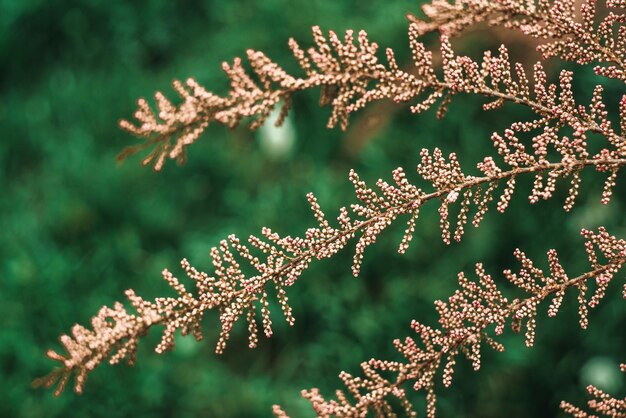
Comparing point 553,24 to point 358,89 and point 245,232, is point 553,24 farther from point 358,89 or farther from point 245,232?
point 245,232

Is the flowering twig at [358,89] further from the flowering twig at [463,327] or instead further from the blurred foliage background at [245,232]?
the blurred foliage background at [245,232]

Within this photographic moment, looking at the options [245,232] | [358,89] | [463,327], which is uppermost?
[245,232]

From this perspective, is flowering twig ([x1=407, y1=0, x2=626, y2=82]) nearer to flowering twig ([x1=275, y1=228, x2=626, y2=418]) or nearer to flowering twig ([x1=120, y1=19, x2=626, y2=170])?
flowering twig ([x1=120, y1=19, x2=626, y2=170])

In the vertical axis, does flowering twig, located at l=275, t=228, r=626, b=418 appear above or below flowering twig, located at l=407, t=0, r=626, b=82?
below

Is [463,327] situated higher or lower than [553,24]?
lower

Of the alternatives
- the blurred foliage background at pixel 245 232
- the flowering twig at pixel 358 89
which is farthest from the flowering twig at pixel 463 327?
the blurred foliage background at pixel 245 232

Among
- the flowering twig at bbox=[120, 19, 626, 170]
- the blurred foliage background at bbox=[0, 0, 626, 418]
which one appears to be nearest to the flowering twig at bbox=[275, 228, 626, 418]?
the flowering twig at bbox=[120, 19, 626, 170]

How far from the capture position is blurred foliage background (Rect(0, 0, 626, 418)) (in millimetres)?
1968

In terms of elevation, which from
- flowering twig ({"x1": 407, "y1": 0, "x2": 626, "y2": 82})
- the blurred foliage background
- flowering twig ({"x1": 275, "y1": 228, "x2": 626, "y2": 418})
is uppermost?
the blurred foliage background

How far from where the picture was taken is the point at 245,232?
228 centimetres

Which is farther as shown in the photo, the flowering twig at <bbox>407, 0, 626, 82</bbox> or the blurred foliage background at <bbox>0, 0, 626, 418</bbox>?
the blurred foliage background at <bbox>0, 0, 626, 418</bbox>

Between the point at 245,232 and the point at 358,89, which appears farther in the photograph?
the point at 245,232

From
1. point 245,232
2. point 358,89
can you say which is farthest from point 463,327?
point 245,232

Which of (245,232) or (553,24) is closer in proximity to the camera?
(553,24)
